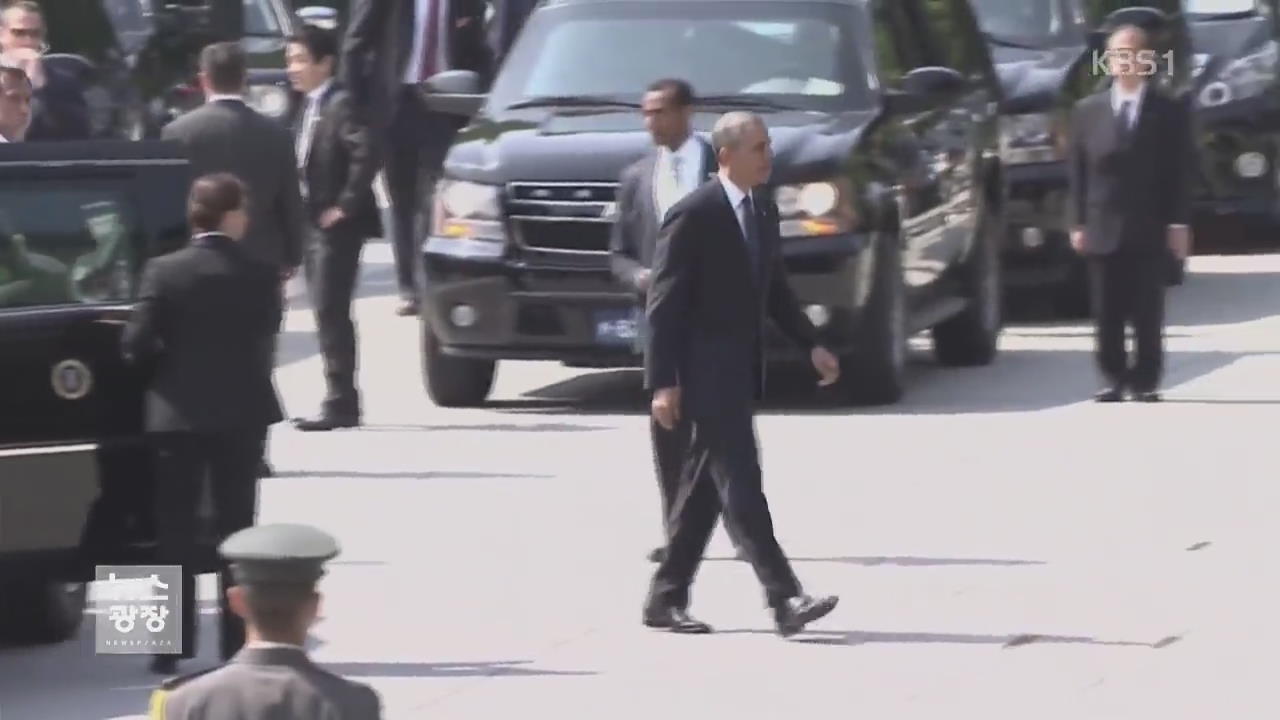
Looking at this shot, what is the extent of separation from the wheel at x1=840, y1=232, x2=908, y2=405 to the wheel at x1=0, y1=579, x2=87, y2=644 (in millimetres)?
5366

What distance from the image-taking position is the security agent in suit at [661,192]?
10.3 metres

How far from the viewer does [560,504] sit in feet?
39.9

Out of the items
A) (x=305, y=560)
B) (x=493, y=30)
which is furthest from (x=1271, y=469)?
(x=305, y=560)

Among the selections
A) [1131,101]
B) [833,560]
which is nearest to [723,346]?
[833,560]

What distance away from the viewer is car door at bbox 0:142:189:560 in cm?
887

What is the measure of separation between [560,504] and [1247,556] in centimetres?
247

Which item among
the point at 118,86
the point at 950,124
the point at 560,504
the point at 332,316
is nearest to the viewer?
the point at 560,504

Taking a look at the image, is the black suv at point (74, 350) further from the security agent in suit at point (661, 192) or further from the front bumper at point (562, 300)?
the front bumper at point (562, 300)

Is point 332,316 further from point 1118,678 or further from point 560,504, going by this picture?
point 1118,678

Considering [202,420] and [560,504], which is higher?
[202,420]

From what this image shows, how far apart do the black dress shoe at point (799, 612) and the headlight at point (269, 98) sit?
1362 cm

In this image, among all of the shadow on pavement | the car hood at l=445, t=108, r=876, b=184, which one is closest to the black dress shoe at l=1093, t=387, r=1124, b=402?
the car hood at l=445, t=108, r=876, b=184

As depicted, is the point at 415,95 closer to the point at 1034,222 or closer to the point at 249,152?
the point at 1034,222

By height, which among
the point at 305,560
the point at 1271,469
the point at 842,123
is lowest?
the point at 1271,469
